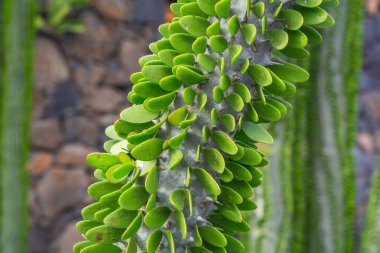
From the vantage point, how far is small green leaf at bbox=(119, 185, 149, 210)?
34 centimetres

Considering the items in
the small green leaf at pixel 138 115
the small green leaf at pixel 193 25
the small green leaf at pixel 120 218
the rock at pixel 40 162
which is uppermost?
the rock at pixel 40 162

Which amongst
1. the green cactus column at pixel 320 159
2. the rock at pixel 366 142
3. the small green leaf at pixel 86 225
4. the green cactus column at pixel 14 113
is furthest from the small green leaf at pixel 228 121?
the rock at pixel 366 142

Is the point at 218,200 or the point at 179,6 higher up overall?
the point at 179,6

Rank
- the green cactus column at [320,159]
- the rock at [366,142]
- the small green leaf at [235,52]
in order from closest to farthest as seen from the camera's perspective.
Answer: the small green leaf at [235,52]
the green cactus column at [320,159]
the rock at [366,142]

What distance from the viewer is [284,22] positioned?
1.12ft

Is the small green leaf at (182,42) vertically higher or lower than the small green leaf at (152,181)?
higher

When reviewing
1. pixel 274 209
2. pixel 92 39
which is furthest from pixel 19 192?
pixel 92 39

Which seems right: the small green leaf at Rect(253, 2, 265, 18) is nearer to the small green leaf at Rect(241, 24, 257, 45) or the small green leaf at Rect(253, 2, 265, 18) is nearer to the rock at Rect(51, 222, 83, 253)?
the small green leaf at Rect(241, 24, 257, 45)

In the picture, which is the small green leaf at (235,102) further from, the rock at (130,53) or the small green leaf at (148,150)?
the rock at (130,53)

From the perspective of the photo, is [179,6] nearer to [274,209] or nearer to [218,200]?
[218,200]

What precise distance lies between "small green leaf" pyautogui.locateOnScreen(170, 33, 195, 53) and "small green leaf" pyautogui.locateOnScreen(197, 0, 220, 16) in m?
0.02

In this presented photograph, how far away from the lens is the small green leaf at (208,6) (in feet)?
1.13

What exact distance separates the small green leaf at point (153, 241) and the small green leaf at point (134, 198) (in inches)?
0.6

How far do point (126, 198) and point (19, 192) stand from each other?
1.17 metres
